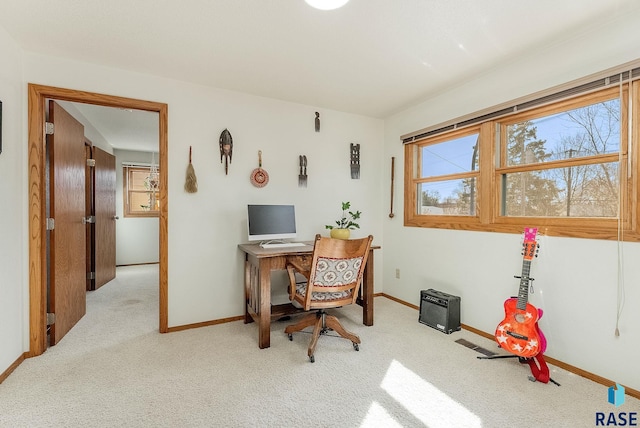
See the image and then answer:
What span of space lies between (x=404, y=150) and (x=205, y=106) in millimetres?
2250

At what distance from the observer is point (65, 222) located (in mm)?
2686

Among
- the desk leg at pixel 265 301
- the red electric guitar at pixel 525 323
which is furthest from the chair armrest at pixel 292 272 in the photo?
the red electric guitar at pixel 525 323

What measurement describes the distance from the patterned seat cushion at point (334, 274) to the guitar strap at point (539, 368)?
1322mm

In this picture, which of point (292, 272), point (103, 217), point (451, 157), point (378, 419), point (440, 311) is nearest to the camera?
point (378, 419)

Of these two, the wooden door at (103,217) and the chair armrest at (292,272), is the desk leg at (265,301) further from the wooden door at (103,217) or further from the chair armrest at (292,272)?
the wooden door at (103,217)

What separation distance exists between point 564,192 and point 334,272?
1809mm

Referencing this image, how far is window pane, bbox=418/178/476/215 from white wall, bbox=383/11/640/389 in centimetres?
26

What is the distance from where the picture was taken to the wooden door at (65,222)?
250 cm

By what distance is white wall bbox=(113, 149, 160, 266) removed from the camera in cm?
602

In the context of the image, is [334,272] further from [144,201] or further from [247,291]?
[144,201]

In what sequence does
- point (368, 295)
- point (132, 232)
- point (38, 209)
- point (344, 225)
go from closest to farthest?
1. point (38, 209)
2. point (368, 295)
3. point (344, 225)
4. point (132, 232)

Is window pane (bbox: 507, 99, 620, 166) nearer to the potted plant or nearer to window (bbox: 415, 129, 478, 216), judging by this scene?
window (bbox: 415, 129, 478, 216)

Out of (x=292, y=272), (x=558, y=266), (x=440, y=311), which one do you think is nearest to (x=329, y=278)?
(x=292, y=272)

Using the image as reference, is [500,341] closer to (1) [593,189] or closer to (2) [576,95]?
(1) [593,189]
